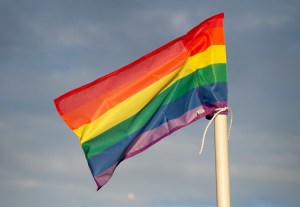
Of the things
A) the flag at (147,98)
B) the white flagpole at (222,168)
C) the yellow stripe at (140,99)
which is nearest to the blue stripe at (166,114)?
the flag at (147,98)

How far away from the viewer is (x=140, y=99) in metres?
9.02

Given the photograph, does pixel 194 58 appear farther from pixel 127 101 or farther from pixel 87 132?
pixel 87 132

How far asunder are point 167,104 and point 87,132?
1640 mm

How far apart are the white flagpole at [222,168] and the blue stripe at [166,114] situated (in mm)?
1001

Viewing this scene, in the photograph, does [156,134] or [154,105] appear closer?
[156,134]

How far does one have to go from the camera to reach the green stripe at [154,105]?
332 inches

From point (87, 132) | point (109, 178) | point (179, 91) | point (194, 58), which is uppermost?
point (194, 58)

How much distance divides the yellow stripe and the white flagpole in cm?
176

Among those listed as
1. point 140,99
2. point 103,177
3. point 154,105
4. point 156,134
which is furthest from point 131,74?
point 103,177

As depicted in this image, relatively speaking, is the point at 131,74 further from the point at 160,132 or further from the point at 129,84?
the point at 160,132

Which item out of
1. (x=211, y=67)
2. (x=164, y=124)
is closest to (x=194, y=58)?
(x=211, y=67)

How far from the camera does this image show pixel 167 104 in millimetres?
8922

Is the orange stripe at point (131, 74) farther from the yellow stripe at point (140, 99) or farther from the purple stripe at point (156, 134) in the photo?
the purple stripe at point (156, 134)

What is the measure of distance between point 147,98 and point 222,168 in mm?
2479
